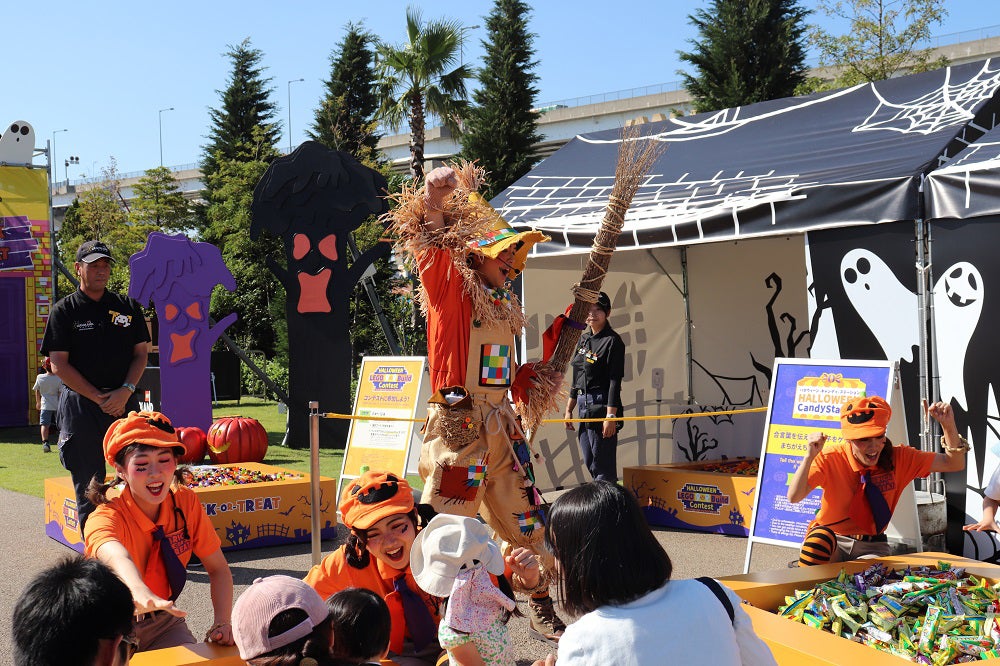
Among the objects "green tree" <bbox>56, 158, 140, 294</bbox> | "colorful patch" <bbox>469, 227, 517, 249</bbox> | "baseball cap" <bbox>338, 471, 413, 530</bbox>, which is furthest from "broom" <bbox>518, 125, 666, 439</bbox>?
"green tree" <bbox>56, 158, 140, 294</bbox>

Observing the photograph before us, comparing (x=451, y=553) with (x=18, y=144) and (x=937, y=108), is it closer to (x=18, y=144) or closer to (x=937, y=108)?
(x=937, y=108)

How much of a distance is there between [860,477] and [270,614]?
3587mm

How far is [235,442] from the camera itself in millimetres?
9727

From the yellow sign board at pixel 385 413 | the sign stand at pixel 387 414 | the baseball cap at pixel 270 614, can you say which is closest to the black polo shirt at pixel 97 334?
the yellow sign board at pixel 385 413

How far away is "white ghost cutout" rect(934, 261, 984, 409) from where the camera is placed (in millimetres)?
5957

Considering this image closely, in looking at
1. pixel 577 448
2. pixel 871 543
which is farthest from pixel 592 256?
pixel 577 448

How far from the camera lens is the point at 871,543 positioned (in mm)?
4883

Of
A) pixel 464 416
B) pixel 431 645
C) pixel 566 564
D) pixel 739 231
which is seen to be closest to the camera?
pixel 566 564

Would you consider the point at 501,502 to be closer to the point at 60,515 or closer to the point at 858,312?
the point at 858,312

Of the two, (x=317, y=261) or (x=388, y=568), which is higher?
(x=317, y=261)

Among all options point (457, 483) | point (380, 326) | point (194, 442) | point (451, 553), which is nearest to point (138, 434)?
point (451, 553)

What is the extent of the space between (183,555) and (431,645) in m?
0.99

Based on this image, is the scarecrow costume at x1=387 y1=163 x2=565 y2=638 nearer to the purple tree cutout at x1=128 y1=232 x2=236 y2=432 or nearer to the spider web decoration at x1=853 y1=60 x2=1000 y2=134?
the spider web decoration at x1=853 y1=60 x2=1000 y2=134

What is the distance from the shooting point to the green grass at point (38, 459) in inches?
409
